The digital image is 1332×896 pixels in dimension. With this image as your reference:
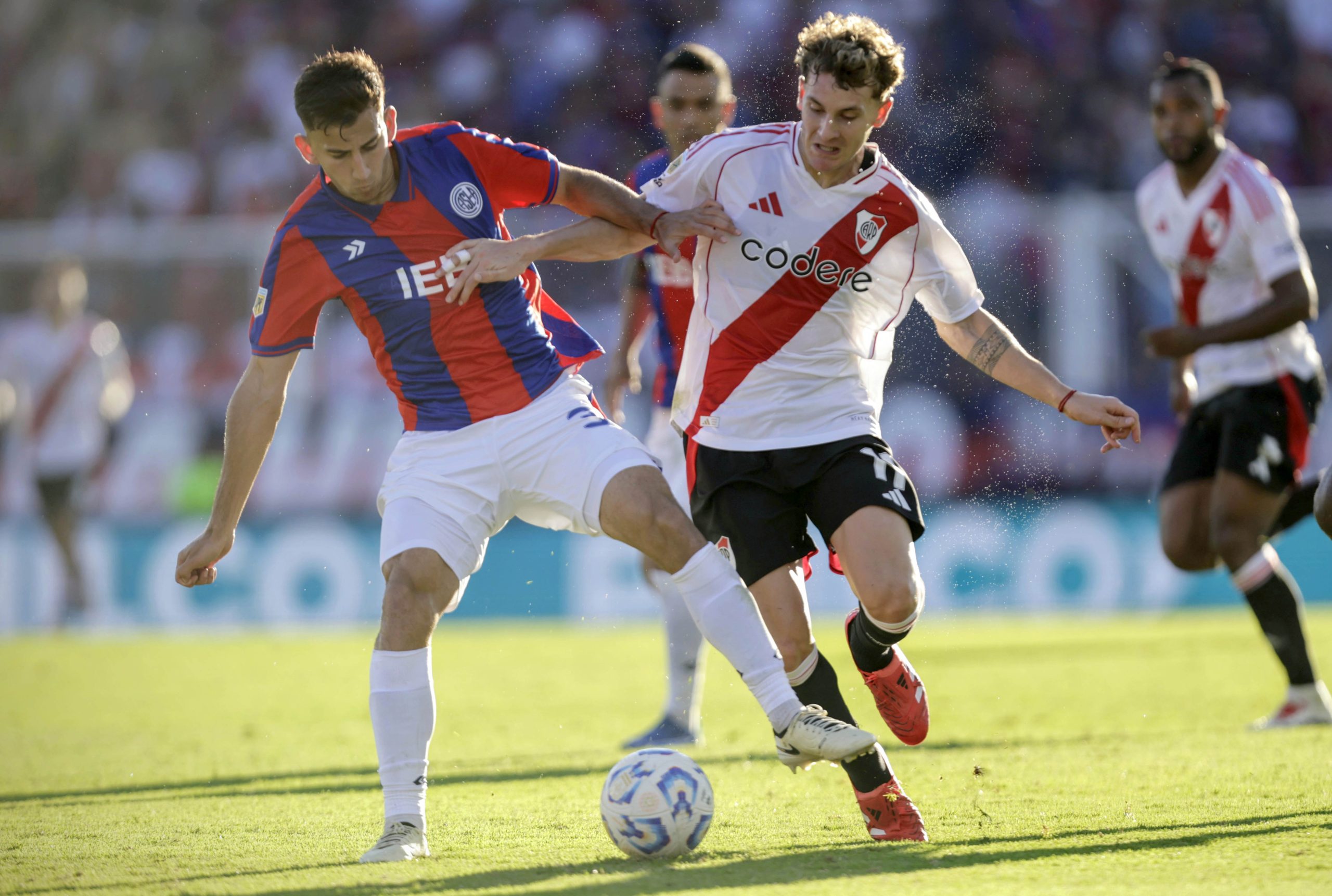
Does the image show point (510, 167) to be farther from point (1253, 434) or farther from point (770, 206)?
point (1253, 434)

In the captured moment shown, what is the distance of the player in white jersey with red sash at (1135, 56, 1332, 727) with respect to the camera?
672 cm

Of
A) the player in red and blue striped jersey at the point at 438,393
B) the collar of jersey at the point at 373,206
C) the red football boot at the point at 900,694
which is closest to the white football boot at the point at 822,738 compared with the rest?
the player in red and blue striped jersey at the point at 438,393

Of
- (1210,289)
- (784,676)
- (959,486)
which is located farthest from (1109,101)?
(784,676)

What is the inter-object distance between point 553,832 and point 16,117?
54.1 ft

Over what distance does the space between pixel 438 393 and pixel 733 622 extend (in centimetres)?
112

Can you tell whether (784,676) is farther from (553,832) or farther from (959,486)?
(959,486)

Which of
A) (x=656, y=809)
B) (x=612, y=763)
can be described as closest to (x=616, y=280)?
(x=612, y=763)

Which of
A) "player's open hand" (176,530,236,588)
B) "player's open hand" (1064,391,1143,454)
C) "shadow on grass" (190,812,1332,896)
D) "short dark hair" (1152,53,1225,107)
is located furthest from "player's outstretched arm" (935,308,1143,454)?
"short dark hair" (1152,53,1225,107)

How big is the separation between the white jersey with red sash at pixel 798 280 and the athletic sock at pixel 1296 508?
335 cm

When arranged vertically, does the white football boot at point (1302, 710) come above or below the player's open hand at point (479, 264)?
below

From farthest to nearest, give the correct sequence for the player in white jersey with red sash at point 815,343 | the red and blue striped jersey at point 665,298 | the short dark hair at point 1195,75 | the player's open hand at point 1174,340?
the short dark hair at point 1195,75
the player's open hand at point 1174,340
the red and blue striped jersey at point 665,298
the player in white jersey with red sash at point 815,343

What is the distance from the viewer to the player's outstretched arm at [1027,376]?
4.44 metres

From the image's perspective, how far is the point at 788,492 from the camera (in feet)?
15.3

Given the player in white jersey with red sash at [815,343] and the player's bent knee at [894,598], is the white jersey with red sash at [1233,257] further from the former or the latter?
the player's bent knee at [894,598]
